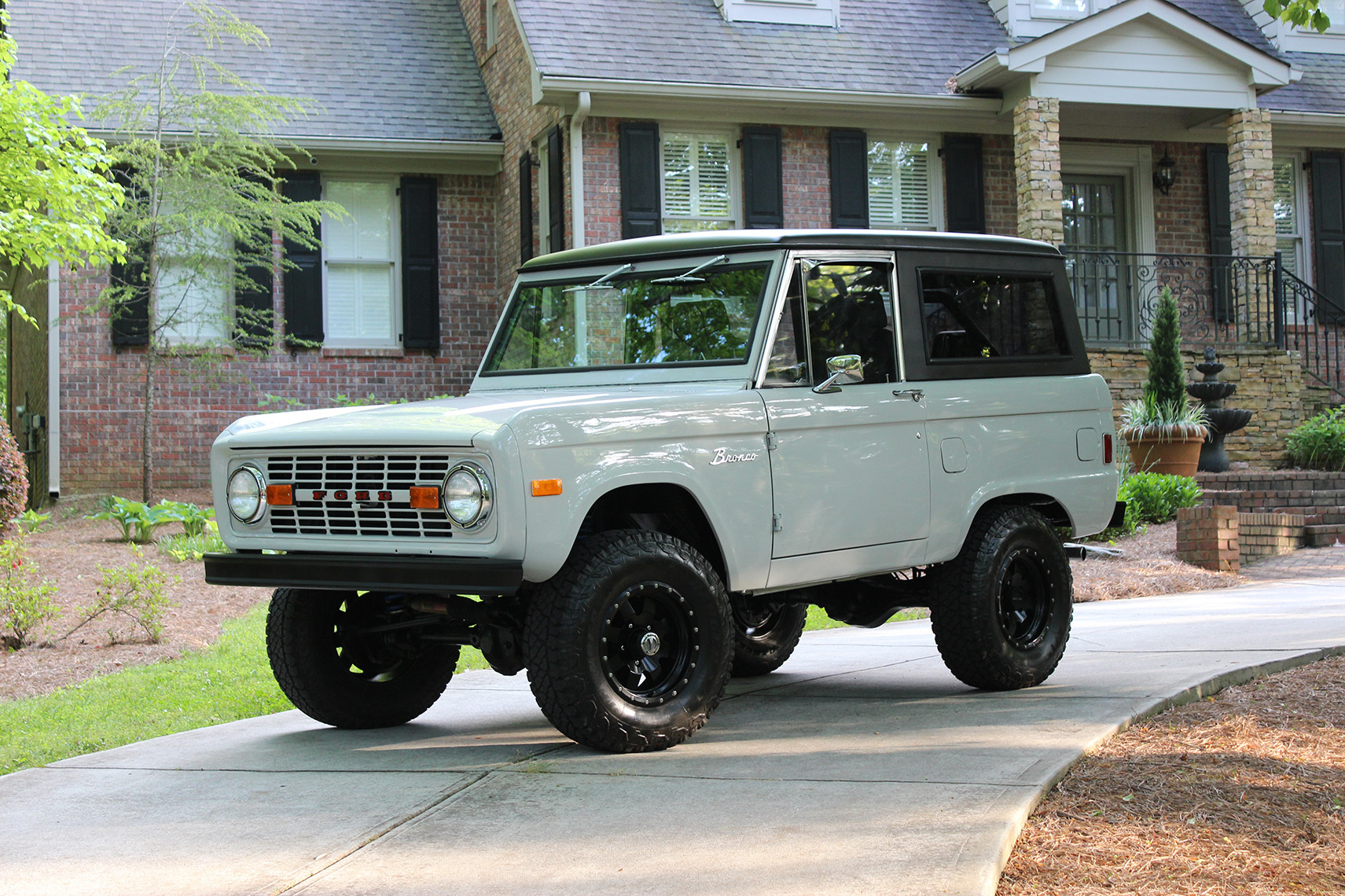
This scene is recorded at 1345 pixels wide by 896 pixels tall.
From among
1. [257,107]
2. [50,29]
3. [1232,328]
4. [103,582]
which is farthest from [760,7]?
[103,582]

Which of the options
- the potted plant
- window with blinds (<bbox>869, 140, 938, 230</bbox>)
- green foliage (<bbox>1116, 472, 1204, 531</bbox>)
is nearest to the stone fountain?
the potted plant

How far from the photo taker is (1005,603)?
6305 millimetres

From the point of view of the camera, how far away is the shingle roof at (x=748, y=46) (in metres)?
15.4

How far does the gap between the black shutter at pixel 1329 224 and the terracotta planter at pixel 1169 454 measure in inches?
220

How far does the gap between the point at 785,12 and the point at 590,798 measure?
14175mm

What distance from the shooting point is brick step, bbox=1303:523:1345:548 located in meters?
12.8

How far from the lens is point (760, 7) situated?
16812mm

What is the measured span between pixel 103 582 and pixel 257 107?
763 cm

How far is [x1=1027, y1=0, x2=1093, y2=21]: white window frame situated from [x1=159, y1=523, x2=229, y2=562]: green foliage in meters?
12.0

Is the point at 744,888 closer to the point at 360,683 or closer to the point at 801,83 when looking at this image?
the point at 360,683

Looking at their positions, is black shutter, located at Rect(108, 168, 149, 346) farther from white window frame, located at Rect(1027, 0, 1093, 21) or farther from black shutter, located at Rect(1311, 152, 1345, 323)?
black shutter, located at Rect(1311, 152, 1345, 323)

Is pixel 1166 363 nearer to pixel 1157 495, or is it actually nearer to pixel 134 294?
pixel 1157 495

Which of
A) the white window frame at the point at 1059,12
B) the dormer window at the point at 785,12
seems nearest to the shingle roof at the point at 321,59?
the dormer window at the point at 785,12

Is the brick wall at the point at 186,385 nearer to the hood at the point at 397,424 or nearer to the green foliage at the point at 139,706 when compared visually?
the green foliage at the point at 139,706
